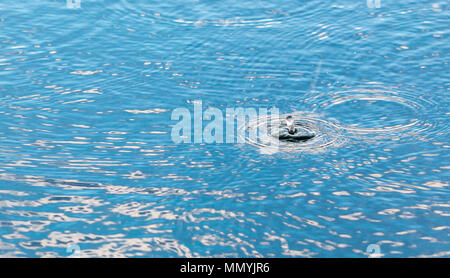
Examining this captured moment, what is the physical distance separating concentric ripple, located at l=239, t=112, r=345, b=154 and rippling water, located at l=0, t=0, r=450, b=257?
59 mm

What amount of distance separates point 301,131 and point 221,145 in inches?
63.1

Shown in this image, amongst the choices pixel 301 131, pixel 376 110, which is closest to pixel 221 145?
pixel 301 131

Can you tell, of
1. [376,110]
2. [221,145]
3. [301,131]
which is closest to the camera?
[221,145]

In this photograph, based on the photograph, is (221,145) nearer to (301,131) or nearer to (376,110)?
(301,131)

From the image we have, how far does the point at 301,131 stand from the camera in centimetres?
1288

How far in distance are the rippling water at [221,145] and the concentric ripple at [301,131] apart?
6 cm

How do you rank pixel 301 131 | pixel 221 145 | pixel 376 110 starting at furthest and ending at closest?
pixel 376 110 → pixel 301 131 → pixel 221 145

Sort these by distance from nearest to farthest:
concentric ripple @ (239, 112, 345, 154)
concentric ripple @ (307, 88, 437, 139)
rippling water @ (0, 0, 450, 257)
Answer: rippling water @ (0, 0, 450, 257)
concentric ripple @ (239, 112, 345, 154)
concentric ripple @ (307, 88, 437, 139)

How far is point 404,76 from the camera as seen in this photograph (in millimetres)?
14891

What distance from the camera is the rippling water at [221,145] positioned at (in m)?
10.4

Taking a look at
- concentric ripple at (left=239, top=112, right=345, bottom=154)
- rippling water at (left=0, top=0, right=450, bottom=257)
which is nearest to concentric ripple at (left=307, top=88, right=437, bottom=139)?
rippling water at (left=0, top=0, right=450, bottom=257)

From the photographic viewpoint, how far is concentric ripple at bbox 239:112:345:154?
40.7ft

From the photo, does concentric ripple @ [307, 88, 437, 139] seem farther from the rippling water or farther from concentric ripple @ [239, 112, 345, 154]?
concentric ripple @ [239, 112, 345, 154]
